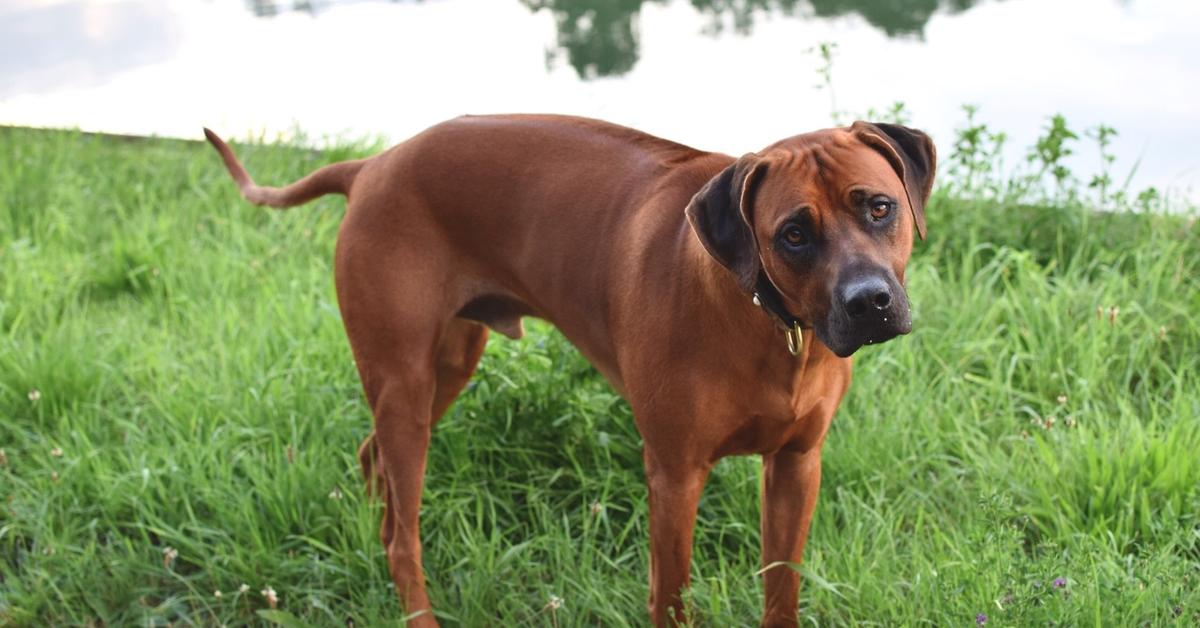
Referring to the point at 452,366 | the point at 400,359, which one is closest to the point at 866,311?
the point at 400,359

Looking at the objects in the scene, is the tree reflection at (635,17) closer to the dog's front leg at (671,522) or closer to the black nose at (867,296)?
the dog's front leg at (671,522)

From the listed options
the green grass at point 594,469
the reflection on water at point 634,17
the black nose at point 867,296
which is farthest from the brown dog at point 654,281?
the reflection on water at point 634,17

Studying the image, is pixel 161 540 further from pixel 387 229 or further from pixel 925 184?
pixel 925 184

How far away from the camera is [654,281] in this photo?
2.76 metres

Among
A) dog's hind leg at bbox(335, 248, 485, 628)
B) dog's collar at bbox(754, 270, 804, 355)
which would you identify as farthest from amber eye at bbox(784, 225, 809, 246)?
dog's hind leg at bbox(335, 248, 485, 628)

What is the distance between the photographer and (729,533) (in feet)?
11.0

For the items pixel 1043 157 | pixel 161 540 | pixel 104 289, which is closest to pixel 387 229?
pixel 161 540

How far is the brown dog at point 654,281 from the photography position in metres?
2.39

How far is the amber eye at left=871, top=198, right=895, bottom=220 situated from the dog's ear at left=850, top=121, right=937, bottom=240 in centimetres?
13

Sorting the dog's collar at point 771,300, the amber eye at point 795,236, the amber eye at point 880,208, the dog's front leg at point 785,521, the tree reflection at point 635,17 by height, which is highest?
the amber eye at point 880,208

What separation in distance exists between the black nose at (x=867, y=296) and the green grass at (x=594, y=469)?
557mm

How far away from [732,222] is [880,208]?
0.26m

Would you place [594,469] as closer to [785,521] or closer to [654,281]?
[785,521]

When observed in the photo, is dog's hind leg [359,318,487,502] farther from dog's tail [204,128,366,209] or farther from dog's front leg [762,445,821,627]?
dog's front leg [762,445,821,627]
